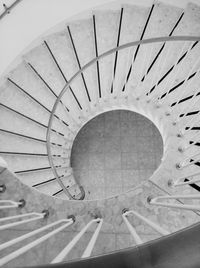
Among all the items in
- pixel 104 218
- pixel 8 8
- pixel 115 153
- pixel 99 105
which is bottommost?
pixel 104 218

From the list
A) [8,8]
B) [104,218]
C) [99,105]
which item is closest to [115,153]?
[99,105]

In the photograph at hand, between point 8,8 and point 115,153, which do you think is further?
point 115,153

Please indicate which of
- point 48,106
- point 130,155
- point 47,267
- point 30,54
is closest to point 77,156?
point 130,155

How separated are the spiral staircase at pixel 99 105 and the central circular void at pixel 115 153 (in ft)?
1.02

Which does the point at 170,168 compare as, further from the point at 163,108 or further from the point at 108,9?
the point at 108,9

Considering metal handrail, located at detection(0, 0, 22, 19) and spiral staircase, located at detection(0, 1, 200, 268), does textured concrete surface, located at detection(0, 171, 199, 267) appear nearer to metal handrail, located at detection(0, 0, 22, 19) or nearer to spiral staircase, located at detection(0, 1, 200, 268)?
spiral staircase, located at detection(0, 1, 200, 268)

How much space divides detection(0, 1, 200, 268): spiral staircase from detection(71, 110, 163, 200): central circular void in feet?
1.02

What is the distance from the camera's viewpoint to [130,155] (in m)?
6.25

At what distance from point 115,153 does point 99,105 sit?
1.33m

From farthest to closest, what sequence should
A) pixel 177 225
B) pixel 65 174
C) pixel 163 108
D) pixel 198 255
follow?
pixel 65 174, pixel 163 108, pixel 177 225, pixel 198 255

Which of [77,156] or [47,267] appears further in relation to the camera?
[77,156]

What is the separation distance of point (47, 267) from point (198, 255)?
A: 0.65 meters

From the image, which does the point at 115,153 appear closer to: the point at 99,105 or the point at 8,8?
the point at 99,105

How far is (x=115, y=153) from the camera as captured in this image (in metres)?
6.29
